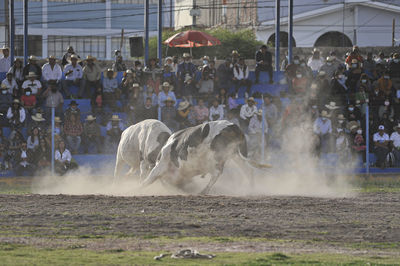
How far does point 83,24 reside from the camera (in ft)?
165

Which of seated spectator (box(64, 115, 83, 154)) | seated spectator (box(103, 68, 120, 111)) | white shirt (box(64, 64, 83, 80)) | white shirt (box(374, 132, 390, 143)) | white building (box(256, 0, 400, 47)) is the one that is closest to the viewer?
seated spectator (box(64, 115, 83, 154))

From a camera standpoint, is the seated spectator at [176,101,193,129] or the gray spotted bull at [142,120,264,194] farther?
the seated spectator at [176,101,193,129]

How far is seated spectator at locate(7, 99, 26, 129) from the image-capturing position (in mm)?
20141

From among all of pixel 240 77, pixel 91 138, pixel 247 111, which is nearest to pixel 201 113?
pixel 247 111

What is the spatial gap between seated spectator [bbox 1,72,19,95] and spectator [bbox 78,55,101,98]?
1.82 meters

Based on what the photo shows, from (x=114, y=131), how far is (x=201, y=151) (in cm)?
546

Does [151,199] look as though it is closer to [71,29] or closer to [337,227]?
[337,227]

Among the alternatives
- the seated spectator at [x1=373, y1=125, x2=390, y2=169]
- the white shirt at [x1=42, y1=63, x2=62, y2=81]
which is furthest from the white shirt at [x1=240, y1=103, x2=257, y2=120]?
the white shirt at [x1=42, y1=63, x2=62, y2=81]

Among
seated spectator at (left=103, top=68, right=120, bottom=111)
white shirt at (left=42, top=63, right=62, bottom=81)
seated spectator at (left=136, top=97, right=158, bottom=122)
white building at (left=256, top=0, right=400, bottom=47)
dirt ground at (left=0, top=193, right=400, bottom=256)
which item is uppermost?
white building at (left=256, top=0, right=400, bottom=47)

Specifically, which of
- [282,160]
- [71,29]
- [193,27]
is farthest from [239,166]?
[71,29]

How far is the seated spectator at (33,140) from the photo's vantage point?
1957cm

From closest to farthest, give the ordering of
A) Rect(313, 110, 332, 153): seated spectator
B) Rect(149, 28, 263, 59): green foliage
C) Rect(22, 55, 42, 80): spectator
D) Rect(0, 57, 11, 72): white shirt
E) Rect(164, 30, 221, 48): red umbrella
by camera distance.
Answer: Rect(313, 110, 332, 153): seated spectator
Rect(22, 55, 42, 80): spectator
Rect(0, 57, 11, 72): white shirt
Rect(164, 30, 221, 48): red umbrella
Rect(149, 28, 263, 59): green foliage

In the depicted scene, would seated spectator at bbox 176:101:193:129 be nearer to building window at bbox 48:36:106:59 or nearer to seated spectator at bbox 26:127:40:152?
seated spectator at bbox 26:127:40:152

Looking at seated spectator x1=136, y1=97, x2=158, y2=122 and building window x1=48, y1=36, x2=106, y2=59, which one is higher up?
building window x1=48, y1=36, x2=106, y2=59
